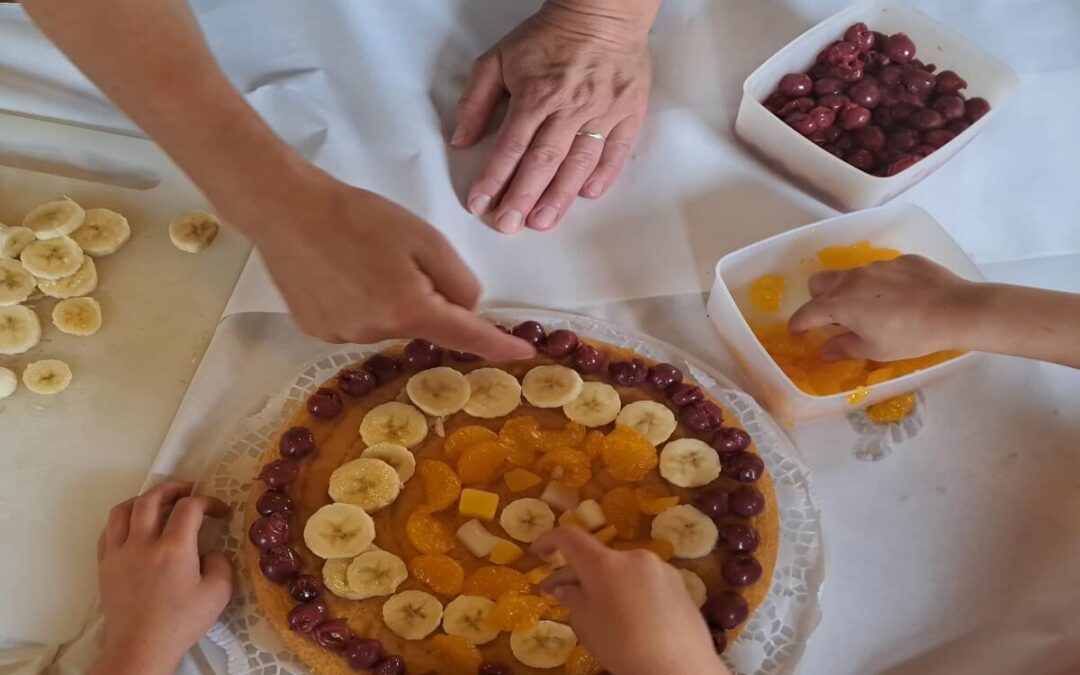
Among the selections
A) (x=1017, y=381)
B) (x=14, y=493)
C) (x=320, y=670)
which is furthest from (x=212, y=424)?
(x=1017, y=381)

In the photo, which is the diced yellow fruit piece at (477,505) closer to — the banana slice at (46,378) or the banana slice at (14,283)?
the banana slice at (46,378)

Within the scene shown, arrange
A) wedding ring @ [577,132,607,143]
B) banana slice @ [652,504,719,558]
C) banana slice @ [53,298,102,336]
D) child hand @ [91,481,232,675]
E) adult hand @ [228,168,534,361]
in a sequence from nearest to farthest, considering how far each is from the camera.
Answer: adult hand @ [228,168,534,361] → child hand @ [91,481,232,675] → banana slice @ [652,504,719,558] → banana slice @ [53,298,102,336] → wedding ring @ [577,132,607,143]

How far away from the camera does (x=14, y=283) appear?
1478mm

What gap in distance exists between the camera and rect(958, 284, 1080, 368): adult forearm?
1.26 metres

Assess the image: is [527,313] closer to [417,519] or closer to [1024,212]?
[417,519]

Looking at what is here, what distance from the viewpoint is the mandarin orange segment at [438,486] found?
1257 mm

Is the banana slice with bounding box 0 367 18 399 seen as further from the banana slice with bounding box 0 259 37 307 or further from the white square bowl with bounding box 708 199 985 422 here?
the white square bowl with bounding box 708 199 985 422

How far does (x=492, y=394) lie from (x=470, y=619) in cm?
32

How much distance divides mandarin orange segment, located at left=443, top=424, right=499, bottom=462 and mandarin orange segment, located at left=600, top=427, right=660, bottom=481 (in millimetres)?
164

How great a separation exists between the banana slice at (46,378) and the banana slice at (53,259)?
0.51 ft

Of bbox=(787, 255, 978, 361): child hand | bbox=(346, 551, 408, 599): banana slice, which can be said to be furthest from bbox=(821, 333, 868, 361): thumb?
bbox=(346, 551, 408, 599): banana slice

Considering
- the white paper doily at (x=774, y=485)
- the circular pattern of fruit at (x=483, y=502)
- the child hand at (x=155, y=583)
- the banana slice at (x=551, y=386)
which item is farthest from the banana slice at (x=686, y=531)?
the child hand at (x=155, y=583)

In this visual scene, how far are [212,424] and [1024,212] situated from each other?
4.45ft

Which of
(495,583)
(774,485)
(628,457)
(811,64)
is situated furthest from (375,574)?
(811,64)
